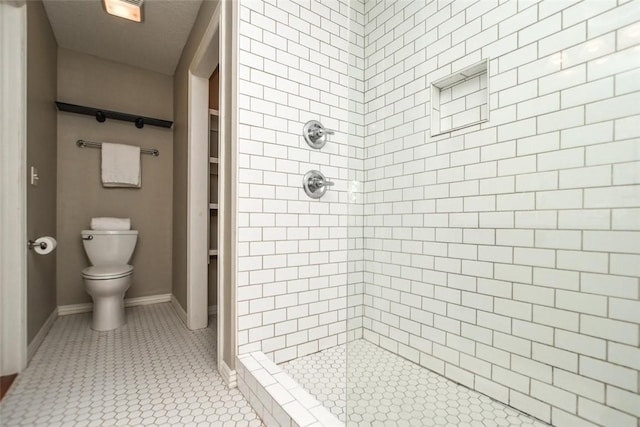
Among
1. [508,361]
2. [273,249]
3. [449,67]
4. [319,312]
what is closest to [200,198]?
[273,249]

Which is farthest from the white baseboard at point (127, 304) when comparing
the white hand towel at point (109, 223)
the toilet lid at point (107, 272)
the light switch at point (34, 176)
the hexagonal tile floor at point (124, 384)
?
the light switch at point (34, 176)

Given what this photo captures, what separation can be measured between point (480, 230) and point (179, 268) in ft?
8.22

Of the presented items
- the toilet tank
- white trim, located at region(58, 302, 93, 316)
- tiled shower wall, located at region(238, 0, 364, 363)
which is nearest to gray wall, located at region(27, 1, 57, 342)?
white trim, located at region(58, 302, 93, 316)

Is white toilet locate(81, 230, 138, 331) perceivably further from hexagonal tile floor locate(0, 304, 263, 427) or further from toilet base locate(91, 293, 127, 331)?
hexagonal tile floor locate(0, 304, 263, 427)

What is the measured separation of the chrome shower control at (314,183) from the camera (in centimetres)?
176

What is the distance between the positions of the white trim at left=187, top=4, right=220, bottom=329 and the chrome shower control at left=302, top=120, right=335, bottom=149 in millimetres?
1070

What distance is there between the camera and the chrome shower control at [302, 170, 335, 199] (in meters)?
1.76

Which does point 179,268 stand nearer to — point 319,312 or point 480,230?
point 319,312

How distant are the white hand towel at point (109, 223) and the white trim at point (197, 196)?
0.77m

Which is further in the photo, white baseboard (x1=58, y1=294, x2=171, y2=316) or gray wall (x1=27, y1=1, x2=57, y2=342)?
white baseboard (x1=58, y1=294, x2=171, y2=316)

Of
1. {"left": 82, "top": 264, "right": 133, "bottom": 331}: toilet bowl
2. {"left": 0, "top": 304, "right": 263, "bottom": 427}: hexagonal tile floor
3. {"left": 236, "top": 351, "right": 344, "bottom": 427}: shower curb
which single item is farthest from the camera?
{"left": 82, "top": 264, "right": 133, "bottom": 331}: toilet bowl

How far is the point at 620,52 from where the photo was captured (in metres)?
0.94

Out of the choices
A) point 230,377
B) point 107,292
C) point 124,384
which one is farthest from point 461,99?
point 107,292

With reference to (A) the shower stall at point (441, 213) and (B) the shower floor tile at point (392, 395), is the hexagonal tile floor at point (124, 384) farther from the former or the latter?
(B) the shower floor tile at point (392, 395)
